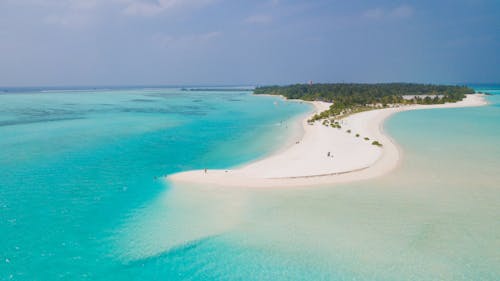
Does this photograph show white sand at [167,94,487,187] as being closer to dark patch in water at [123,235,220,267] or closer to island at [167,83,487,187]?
island at [167,83,487,187]

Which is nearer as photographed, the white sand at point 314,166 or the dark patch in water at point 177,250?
the dark patch in water at point 177,250

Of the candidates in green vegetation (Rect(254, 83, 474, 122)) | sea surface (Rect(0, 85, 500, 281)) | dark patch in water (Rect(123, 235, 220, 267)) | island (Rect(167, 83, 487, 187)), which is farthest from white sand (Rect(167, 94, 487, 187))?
green vegetation (Rect(254, 83, 474, 122))

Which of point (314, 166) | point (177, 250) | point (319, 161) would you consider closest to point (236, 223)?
point (177, 250)

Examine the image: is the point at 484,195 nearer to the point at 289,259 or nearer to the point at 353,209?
the point at 353,209

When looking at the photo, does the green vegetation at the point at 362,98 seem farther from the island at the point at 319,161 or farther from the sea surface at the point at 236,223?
the sea surface at the point at 236,223

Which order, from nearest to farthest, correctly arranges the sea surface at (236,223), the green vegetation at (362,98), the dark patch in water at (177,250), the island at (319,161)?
the sea surface at (236,223) → the dark patch in water at (177,250) → the island at (319,161) → the green vegetation at (362,98)

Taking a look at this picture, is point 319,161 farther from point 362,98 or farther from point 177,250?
point 362,98

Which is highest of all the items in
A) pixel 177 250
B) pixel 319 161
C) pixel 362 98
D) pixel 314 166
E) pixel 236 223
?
pixel 362 98

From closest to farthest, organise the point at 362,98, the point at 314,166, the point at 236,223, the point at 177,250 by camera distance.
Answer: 1. the point at 177,250
2. the point at 236,223
3. the point at 314,166
4. the point at 362,98

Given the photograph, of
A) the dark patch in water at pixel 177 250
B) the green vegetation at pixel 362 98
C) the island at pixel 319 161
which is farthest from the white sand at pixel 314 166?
the green vegetation at pixel 362 98
